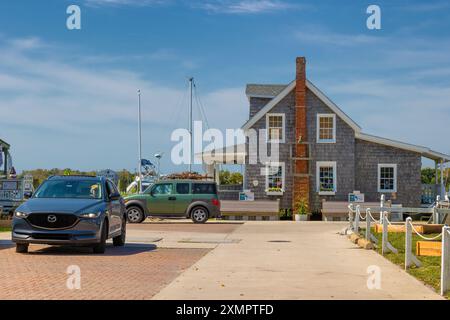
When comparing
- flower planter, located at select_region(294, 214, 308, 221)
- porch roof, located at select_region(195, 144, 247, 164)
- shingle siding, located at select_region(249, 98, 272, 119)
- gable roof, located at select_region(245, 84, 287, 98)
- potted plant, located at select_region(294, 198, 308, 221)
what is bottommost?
flower planter, located at select_region(294, 214, 308, 221)

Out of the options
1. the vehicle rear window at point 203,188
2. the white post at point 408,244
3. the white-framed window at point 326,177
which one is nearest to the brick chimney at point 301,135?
the white-framed window at point 326,177

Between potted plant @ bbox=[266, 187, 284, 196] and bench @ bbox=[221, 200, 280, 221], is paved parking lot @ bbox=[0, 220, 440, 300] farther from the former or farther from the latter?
potted plant @ bbox=[266, 187, 284, 196]

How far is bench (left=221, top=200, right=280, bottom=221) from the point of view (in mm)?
37906

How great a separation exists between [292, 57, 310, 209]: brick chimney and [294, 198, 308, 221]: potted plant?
0.44m

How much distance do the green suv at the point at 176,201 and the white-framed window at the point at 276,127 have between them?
8329mm

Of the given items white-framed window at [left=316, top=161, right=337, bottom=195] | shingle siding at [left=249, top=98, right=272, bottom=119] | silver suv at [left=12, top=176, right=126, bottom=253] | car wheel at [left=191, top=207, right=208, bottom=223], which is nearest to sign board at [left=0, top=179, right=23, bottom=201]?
car wheel at [left=191, top=207, right=208, bottom=223]

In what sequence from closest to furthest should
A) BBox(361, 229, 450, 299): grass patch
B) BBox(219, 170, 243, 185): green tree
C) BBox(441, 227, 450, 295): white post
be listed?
1. BBox(441, 227, 450, 295): white post
2. BBox(361, 229, 450, 299): grass patch
3. BBox(219, 170, 243, 185): green tree

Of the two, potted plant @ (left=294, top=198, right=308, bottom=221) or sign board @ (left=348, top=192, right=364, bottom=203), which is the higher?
sign board @ (left=348, top=192, right=364, bottom=203)

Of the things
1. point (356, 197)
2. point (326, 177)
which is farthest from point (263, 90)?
point (356, 197)

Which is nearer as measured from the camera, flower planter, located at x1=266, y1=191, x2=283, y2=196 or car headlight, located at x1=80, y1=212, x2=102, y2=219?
car headlight, located at x1=80, y1=212, x2=102, y2=219

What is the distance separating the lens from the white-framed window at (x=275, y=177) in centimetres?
3935

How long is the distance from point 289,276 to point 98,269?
11.1 ft

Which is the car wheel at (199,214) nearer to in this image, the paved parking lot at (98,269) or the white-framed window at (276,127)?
Answer: the white-framed window at (276,127)
